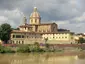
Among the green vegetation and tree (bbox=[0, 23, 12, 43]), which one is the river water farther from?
tree (bbox=[0, 23, 12, 43])

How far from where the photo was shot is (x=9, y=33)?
76250mm

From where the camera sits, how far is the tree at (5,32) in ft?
234

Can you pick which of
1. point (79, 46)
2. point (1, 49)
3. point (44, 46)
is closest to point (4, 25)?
point (44, 46)

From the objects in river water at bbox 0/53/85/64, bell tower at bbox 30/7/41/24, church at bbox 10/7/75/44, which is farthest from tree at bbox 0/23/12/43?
river water at bbox 0/53/85/64

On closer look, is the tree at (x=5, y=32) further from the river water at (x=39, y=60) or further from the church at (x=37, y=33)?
the river water at (x=39, y=60)

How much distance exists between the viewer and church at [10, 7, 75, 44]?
255 ft

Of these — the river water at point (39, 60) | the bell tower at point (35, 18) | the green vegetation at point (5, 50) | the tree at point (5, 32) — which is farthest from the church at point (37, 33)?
the river water at point (39, 60)

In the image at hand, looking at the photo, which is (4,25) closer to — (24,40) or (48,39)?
(24,40)

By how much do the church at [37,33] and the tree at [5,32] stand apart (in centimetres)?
171

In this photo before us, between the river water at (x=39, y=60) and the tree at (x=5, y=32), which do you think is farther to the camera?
the tree at (x=5, y=32)

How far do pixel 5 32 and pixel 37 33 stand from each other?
1529cm

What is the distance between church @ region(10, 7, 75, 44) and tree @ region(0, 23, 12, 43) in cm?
171

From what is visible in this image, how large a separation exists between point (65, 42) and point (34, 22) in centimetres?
1453

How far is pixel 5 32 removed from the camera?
7194 centimetres
